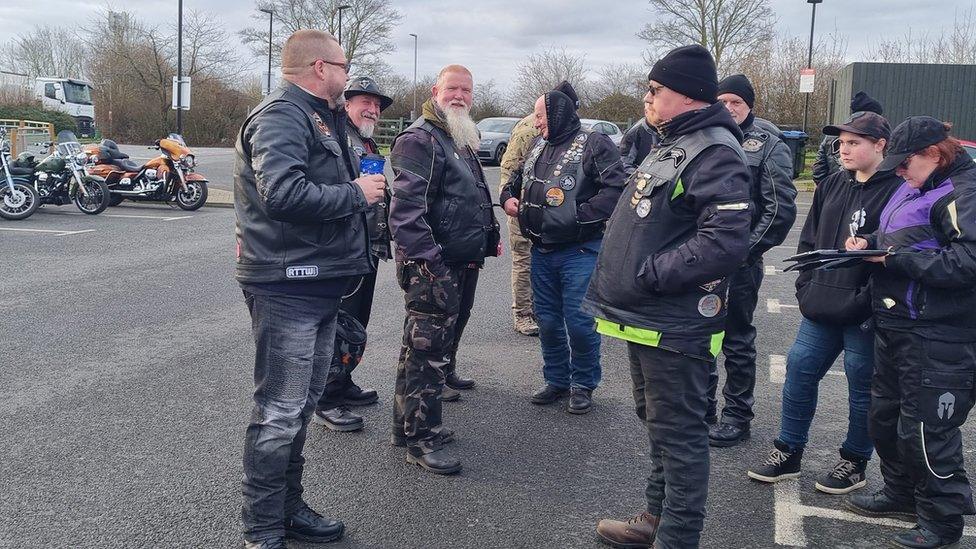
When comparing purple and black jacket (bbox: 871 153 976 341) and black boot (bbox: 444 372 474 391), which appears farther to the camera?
black boot (bbox: 444 372 474 391)

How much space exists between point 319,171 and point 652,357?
4.70ft

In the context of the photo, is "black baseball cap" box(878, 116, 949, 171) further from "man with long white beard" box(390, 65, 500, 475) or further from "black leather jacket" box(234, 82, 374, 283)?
"black leather jacket" box(234, 82, 374, 283)

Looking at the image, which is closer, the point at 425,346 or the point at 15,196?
the point at 425,346

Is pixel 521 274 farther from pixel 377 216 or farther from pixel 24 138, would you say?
pixel 24 138

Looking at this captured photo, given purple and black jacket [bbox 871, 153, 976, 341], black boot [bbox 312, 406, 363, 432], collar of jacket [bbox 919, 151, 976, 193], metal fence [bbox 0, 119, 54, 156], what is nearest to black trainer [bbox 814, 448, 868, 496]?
purple and black jacket [bbox 871, 153, 976, 341]

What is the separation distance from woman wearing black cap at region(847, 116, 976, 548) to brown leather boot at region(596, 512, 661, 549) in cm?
103

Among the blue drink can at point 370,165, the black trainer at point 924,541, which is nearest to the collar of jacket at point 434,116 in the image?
the blue drink can at point 370,165

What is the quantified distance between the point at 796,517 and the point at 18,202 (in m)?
12.6

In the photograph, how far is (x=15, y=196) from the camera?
1267cm

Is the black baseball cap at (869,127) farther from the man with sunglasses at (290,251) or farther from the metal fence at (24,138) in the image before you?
the metal fence at (24,138)

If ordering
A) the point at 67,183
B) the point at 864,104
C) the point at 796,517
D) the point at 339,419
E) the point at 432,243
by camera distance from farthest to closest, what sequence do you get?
the point at 67,183, the point at 864,104, the point at 339,419, the point at 432,243, the point at 796,517

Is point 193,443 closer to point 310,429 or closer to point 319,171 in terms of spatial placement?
point 310,429

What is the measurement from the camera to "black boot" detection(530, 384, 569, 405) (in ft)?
16.8

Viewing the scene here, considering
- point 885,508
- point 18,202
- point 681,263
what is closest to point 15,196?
point 18,202
